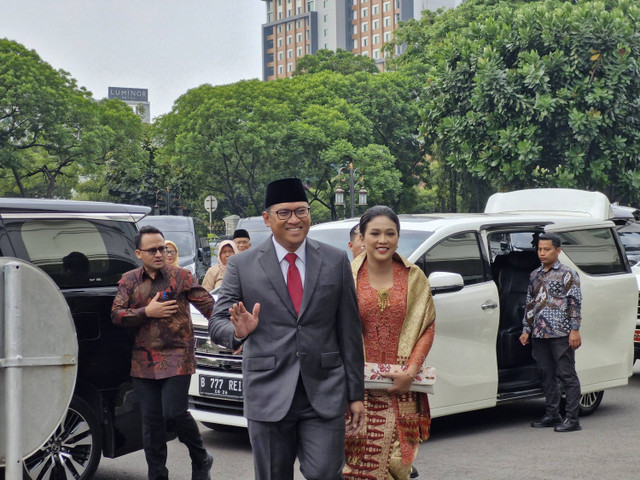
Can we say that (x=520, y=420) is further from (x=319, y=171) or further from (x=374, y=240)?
(x=319, y=171)

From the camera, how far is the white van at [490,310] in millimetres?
7744

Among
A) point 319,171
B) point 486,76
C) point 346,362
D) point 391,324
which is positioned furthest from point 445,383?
point 319,171

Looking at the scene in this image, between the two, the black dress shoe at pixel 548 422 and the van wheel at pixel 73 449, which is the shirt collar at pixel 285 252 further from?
the black dress shoe at pixel 548 422

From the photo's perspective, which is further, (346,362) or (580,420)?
(580,420)

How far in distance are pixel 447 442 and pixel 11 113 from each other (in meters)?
40.0

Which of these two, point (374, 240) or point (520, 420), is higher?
point (374, 240)

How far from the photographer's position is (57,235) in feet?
20.2

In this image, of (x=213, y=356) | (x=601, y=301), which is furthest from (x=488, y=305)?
(x=213, y=356)

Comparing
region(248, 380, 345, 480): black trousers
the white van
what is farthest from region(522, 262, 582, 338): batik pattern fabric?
region(248, 380, 345, 480): black trousers

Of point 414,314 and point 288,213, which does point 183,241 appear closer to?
point 414,314

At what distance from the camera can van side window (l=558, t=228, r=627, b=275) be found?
30.7 feet

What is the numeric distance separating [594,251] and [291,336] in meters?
5.96

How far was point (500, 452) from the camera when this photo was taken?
780cm

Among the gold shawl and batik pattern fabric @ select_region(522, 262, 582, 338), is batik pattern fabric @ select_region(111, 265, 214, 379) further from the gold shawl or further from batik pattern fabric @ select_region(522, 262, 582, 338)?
batik pattern fabric @ select_region(522, 262, 582, 338)
